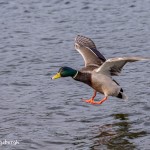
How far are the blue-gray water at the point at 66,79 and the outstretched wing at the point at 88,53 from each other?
83cm

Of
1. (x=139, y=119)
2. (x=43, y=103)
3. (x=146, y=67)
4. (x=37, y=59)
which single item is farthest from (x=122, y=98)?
(x=37, y=59)

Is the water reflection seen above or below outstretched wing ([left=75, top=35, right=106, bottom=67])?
below

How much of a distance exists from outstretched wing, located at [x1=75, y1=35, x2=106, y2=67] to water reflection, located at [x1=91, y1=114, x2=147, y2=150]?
3.80ft

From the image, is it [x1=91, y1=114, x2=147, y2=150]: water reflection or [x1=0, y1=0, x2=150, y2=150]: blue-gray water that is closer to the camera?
[x1=91, y1=114, x2=147, y2=150]: water reflection

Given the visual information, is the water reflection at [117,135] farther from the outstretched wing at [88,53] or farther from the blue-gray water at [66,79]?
the outstretched wing at [88,53]

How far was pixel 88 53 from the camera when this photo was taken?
1238 centimetres

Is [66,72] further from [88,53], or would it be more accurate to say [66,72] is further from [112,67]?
[88,53]

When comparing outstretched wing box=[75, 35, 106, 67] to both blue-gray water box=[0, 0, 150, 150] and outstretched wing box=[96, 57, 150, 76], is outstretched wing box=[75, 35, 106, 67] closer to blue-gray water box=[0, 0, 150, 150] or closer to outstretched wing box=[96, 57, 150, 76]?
outstretched wing box=[96, 57, 150, 76]

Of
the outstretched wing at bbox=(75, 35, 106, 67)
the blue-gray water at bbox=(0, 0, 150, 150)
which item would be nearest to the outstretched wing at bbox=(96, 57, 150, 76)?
the outstretched wing at bbox=(75, 35, 106, 67)

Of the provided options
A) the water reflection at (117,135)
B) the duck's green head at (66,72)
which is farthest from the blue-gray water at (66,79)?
the duck's green head at (66,72)

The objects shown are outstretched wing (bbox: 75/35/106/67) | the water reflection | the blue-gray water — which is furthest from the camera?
outstretched wing (bbox: 75/35/106/67)

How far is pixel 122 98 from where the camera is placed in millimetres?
11703

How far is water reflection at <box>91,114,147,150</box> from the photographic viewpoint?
10.1m

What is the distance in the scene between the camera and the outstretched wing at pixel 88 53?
474 inches
